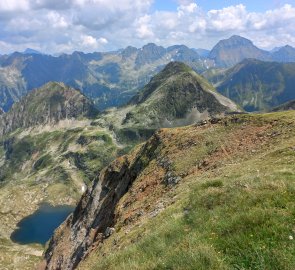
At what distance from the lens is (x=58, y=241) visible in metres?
81.5

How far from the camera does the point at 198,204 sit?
75.6 ft

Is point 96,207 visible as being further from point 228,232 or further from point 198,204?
point 228,232

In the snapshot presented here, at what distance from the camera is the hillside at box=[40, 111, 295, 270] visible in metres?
15.1

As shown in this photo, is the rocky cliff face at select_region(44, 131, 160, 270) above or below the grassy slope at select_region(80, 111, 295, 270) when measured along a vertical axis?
below

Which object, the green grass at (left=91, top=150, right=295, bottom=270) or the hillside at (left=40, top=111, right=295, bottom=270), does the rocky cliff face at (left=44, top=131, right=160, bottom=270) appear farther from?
the green grass at (left=91, top=150, right=295, bottom=270)

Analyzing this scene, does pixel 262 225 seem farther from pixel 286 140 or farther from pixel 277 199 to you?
pixel 286 140

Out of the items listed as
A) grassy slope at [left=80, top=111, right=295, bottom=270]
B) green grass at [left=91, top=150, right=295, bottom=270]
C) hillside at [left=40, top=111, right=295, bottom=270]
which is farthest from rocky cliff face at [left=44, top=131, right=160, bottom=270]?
green grass at [left=91, top=150, right=295, bottom=270]

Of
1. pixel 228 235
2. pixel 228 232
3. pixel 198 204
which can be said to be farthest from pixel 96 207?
pixel 228 235

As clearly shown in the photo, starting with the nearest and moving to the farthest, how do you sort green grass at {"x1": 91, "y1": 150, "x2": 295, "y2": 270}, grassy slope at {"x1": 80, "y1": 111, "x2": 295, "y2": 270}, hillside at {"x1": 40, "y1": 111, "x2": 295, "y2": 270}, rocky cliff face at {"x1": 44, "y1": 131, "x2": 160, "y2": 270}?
green grass at {"x1": 91, "y1": 150, "x2": 295, "y2": 270} → grassy slope at {"x1": 80, "y1": 111, "x2": 295, "y2": 270} → hillside at {"x1": 40, "y1": 111, "x2": 295, "y2": 270} → rocky cliff face at {"x1": 44, "y1": 131, "x2": 160, "y2": 270}

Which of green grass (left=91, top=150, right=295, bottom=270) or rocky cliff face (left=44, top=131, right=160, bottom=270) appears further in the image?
rocky cliff face (left=44, top=131, right=160, bottom=270)

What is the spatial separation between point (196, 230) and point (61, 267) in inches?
2040

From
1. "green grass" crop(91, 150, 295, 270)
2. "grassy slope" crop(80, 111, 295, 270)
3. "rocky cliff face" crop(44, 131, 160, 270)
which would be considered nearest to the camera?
"green grass" crop(91, 150, 295, 270)

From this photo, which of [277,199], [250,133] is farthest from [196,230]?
[250,133]

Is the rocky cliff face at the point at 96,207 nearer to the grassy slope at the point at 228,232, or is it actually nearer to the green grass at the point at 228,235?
the grassy slope at the point at 228,232
